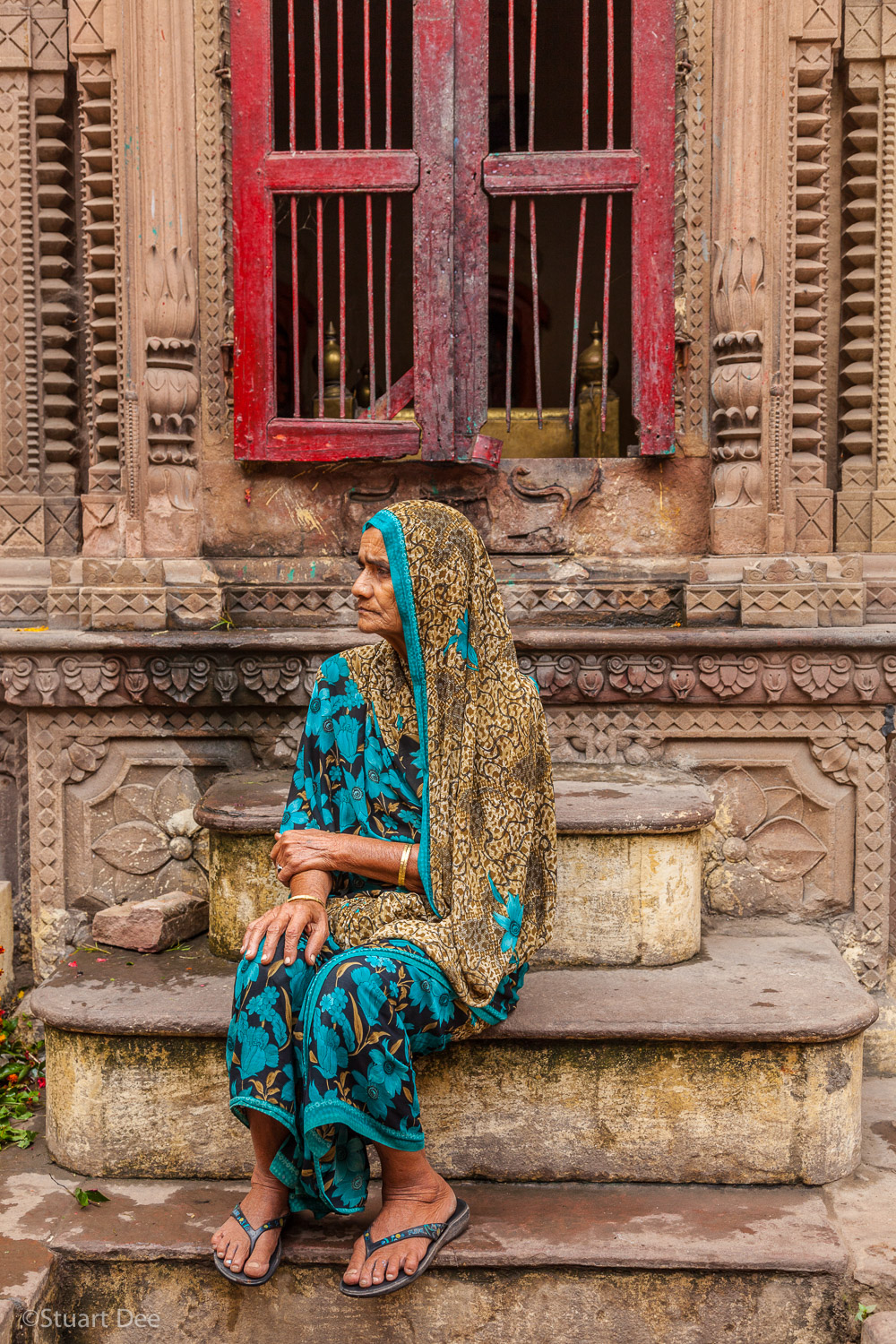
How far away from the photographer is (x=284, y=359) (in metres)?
6.03

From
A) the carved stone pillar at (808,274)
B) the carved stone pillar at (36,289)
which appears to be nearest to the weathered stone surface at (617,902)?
the carved stone pillar at (808,274)

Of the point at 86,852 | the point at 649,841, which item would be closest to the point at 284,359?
the point at 86,852

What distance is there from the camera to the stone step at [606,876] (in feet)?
10.5

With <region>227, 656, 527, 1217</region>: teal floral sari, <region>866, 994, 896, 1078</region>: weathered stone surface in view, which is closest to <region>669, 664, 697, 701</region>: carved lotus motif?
<region>866, 994, 896, 1078</region>: weathered stone surface

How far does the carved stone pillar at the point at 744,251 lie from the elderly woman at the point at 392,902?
1445mm

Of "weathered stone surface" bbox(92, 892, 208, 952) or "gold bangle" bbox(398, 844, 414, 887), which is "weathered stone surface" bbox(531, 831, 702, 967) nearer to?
"gold bangle" bbox(398, 844, 414, 887)

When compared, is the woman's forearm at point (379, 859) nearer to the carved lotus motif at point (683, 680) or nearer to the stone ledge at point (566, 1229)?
the stone ledge at point (566, 1229)

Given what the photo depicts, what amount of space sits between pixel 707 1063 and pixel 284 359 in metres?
4.35

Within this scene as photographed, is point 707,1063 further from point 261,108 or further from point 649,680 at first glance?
point 261,108

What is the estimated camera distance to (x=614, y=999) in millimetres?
2936

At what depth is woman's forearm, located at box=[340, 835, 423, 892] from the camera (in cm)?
260

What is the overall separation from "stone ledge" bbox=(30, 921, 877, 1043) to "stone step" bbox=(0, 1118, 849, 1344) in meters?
0.41

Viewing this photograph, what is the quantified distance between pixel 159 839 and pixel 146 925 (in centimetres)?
47

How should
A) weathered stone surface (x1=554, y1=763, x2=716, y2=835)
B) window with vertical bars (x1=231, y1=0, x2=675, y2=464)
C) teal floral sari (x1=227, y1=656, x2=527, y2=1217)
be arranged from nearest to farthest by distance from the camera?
teal floral sari (x1=227, y1=656, x2=527, y2=1217), weathered stone surface (x1=554, y1=763, x2=716, y2=835), window with vertical bars (x1=231, y1=0, x2=675, y2=464)
